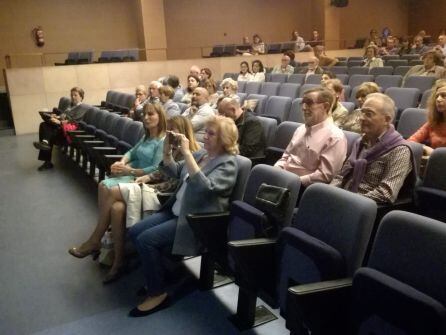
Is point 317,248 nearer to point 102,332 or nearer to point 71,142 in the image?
point 102,332

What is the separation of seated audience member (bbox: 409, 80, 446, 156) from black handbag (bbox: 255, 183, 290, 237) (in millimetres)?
1408

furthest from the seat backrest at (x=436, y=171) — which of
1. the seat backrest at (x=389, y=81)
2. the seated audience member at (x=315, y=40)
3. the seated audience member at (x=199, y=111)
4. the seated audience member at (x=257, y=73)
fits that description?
the seated audience member at (x=315, y=40)

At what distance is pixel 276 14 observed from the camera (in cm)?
1535

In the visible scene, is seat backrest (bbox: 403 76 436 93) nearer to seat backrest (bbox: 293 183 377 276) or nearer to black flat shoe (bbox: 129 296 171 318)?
seat backrest (bbox: 293 183 377 276)

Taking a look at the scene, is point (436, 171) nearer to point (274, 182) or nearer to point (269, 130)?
point (274, 182)

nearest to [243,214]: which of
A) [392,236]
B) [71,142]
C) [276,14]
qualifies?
[392,236]

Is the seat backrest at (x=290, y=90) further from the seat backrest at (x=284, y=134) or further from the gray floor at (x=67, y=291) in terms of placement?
the gray floor at (x=67, y=291)

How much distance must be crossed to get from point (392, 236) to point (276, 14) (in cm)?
1505

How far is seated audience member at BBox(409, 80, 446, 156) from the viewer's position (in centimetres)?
284

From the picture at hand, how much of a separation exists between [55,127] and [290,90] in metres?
3.31

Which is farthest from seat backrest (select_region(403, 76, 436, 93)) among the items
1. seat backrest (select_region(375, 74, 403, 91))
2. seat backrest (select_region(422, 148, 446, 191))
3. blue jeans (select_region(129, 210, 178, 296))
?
blue jeans (select_region(129, 210, 178, 296))

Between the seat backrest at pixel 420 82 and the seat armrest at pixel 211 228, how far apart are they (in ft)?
12.8

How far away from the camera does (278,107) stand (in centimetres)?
507

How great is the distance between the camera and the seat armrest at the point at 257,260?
1.87 metres
